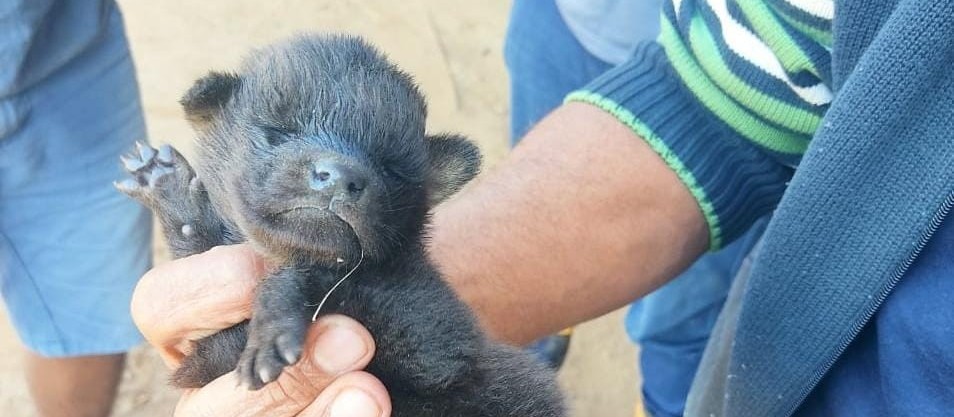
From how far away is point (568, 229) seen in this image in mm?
1751

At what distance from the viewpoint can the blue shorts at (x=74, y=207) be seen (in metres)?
2.18

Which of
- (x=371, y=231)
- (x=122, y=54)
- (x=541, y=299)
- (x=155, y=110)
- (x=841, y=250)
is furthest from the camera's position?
(x=155, y=110)

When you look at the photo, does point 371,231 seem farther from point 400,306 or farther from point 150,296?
point 150,296

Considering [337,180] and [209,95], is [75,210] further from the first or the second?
[337,180]

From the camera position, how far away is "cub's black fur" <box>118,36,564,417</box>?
1154 mm

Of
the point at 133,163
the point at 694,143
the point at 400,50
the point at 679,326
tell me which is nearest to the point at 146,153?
the point at 133,163

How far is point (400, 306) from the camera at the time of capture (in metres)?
1.30

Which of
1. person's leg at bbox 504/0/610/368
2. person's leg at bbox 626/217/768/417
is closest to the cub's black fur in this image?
person's leg at bbox 504/0/610/368

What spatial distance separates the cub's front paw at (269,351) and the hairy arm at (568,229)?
0.56m

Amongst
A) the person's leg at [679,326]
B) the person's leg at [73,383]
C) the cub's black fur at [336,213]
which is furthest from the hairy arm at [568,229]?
the person's leg at [73,383]

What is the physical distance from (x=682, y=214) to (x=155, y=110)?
2.71 meters

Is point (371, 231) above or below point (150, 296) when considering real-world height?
above

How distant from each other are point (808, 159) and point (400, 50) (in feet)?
10.6

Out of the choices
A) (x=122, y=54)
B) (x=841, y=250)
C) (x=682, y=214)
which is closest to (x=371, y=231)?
(x=841, y=250)
